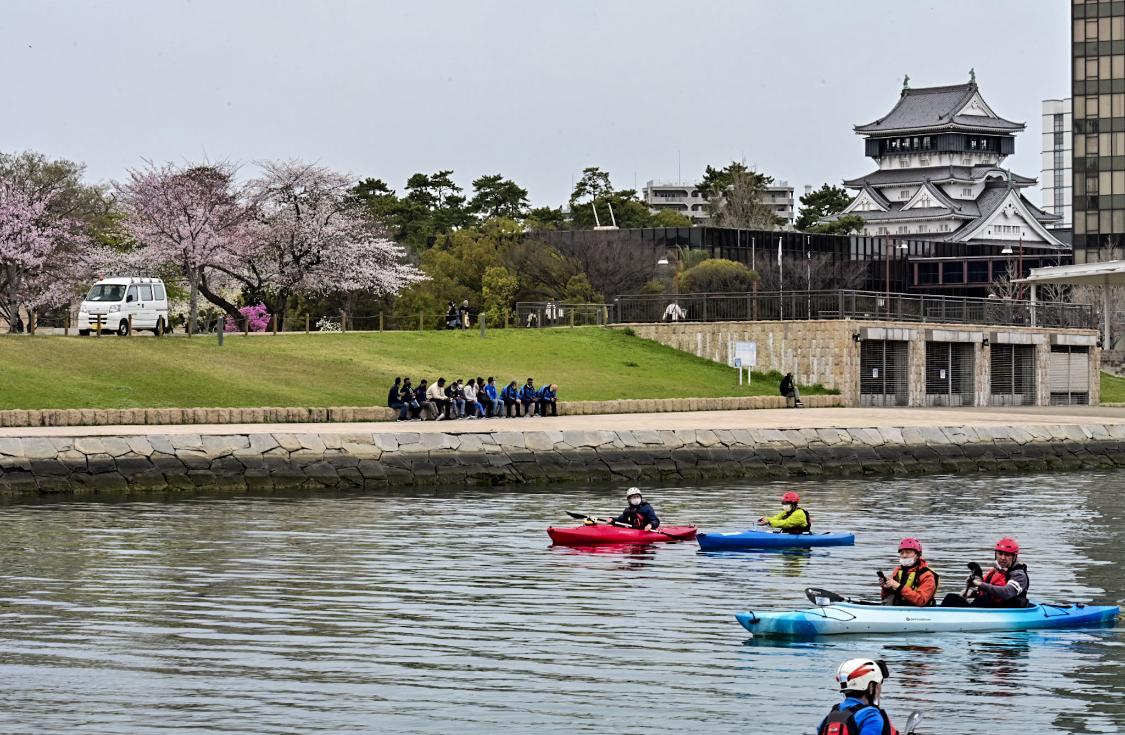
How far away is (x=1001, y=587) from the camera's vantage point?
2030 cm

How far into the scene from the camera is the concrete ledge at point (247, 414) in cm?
4397

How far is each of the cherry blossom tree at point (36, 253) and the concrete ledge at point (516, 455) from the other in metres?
35.3

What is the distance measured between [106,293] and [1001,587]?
47.3 metres

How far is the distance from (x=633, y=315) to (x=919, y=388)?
13.9 m

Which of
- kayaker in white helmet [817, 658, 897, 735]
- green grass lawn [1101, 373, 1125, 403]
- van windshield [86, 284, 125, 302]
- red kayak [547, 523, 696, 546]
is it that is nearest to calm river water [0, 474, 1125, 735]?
red kayak [547, 523, 696, 546]

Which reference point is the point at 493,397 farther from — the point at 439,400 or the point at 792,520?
the point at 792,520

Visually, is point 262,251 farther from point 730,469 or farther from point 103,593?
point 103,593

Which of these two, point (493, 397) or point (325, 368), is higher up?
point (325, 368)

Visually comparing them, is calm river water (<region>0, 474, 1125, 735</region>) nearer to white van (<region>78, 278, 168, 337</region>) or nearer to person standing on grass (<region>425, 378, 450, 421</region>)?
person standing on grass (<region>425, 378, 450, 421</region>)

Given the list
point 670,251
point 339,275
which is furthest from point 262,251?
point 670,251

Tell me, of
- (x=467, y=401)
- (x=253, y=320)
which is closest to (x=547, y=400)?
(x=467, y=401)

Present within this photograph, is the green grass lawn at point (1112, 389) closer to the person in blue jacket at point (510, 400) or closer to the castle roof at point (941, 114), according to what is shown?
the person in blue jacket at point (510, 400)

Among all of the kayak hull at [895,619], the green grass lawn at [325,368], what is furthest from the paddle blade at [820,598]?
the green grass lawn at [325,368]

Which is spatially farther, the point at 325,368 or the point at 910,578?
the point at 325,368
